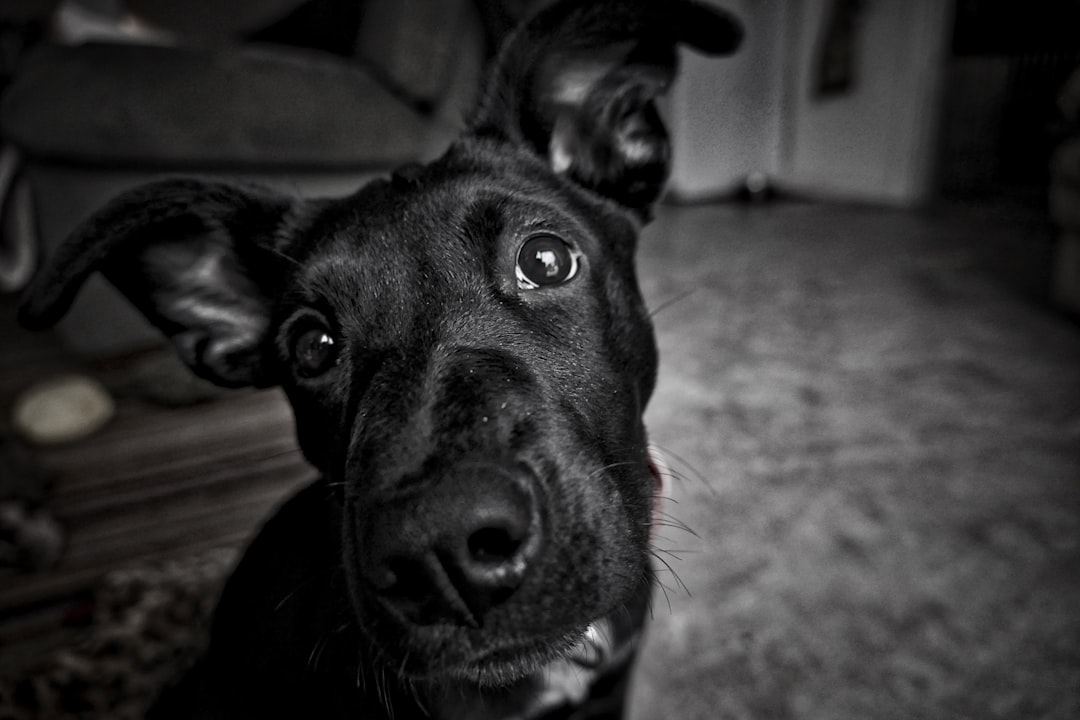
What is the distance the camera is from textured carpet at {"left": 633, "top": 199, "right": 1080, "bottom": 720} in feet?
4.55

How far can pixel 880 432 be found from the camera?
241cm

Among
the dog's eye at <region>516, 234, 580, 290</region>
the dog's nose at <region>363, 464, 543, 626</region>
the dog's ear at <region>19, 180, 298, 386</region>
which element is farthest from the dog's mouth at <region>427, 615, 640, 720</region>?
the dog's ear at <region>19, 180, 298, 386</region>

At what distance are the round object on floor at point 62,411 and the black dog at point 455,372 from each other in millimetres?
2115

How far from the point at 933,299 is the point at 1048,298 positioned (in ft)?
1.74

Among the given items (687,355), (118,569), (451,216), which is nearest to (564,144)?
(451,216)

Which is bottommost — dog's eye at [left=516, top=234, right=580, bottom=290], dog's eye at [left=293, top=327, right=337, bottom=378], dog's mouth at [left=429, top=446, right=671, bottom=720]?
dog's mouth at [left=429, top=446, right=671, bottom=720]

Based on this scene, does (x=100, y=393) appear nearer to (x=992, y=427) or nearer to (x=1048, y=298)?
(x=992, y=427)

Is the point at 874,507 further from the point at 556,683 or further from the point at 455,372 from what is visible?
the point at 455,372

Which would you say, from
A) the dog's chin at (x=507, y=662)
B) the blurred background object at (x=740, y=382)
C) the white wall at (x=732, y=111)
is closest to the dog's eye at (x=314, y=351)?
the dog's chin at (x=507, y=662)

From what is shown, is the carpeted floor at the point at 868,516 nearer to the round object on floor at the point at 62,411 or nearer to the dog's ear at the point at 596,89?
the dog's ear at the point at 596,89

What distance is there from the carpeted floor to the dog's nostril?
853 mm

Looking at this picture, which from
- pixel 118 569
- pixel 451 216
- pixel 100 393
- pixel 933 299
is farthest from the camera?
pixel 933 299

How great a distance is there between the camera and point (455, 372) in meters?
0.94

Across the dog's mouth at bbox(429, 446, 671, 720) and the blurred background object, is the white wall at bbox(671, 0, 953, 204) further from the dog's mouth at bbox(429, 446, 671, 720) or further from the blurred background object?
the dog's mouth at bbox(429, 446, 671, 720)
